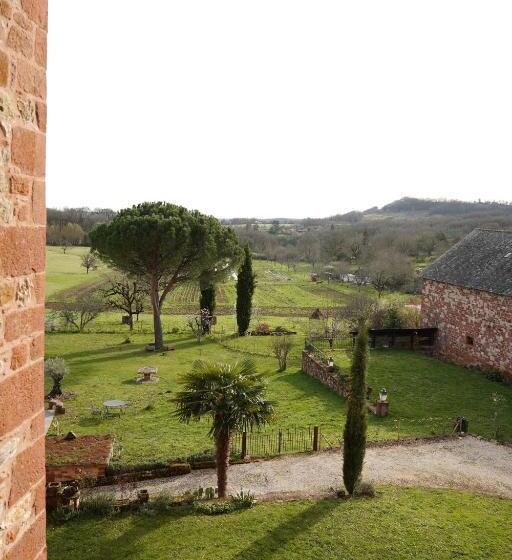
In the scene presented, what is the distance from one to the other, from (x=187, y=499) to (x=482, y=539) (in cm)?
635

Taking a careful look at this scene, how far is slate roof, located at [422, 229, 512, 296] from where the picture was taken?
2417 centimetres

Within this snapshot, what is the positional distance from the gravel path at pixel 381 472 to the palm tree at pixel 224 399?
7.41ft

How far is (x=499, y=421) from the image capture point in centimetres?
1767

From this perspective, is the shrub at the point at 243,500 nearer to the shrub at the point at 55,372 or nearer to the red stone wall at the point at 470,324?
the shrub at the point at 55,372

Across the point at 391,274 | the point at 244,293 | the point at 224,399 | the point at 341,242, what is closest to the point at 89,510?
the point at 224,399

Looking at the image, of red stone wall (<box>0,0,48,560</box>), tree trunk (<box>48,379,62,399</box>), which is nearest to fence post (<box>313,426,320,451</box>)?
tree trunk (<box>48,379,62,399</box>)

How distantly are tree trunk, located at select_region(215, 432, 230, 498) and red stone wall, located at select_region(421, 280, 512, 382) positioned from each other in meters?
16.1

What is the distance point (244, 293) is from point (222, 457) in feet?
70.9

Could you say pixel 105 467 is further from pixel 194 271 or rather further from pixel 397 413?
pixel 194 271

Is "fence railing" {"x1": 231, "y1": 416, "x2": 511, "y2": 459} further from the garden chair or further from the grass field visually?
the grass field

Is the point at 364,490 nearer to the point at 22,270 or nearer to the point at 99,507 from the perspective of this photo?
the point at 99,507

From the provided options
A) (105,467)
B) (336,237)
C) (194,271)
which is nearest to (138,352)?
(194,271)

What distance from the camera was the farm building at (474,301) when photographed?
23203mm

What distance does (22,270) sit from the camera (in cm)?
254
